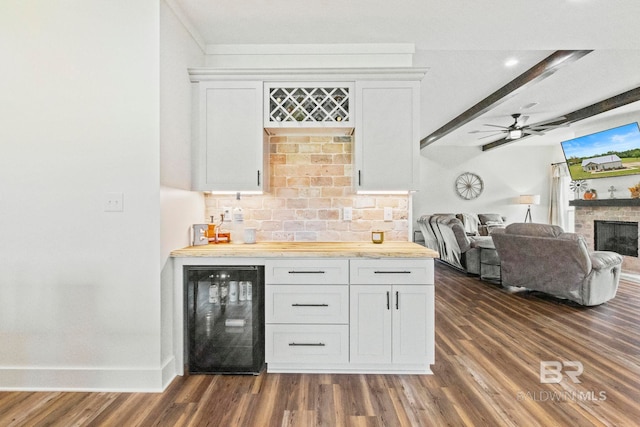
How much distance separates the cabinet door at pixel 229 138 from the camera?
105 inches

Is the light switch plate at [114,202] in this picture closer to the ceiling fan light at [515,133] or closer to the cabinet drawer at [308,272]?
the cabinet drawer at [308,272]

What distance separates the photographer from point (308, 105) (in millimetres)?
2719

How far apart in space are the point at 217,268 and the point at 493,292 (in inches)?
159

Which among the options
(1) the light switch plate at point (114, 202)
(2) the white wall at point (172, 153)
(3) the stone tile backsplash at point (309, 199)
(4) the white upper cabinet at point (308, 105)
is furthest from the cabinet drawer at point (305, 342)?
(4) the white upper cabinet at point (308, 105)

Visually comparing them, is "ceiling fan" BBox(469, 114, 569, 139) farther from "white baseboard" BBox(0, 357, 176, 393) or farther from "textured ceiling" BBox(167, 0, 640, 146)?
"white baseboard" BBox(0, 357, 176, 393)

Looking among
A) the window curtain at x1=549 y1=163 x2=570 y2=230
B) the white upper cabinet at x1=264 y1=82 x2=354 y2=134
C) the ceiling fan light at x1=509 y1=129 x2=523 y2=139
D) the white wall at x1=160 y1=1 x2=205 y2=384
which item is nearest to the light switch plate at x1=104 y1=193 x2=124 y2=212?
the white wall at x1=160 y1=1 x2=205 y2=384

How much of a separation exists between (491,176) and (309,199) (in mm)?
7291

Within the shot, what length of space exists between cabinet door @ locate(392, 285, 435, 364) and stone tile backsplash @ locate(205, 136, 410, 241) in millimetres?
774

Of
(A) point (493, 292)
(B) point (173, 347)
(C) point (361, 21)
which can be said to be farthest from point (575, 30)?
(B) point (173, 347)

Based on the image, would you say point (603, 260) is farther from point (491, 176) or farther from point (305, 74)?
point (491, 176)

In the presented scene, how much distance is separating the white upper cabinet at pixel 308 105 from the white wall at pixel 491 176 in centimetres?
633

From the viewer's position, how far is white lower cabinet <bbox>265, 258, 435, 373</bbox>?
2369 millimetres

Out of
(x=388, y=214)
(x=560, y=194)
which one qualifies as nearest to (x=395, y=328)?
(x=388, y=214)

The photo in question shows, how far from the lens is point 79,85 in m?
2.23
